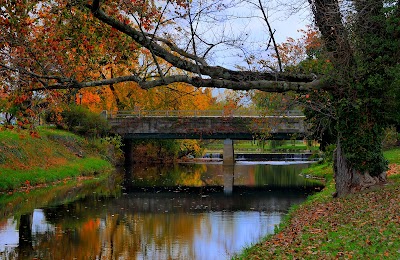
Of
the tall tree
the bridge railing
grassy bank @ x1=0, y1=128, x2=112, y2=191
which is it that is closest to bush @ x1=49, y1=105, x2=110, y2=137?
grassy bank @ x1=0, y1=128, x2=112, y2=191

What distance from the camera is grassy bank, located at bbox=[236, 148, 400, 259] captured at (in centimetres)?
1109

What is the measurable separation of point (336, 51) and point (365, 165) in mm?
4128

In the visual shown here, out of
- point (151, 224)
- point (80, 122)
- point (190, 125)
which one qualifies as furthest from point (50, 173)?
point (190, 125)

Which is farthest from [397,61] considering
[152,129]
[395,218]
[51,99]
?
[152,129]

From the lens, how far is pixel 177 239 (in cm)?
1744

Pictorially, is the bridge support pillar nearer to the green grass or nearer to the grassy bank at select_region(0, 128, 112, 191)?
the grassy bank at select_region(0, 128, 112, 191)

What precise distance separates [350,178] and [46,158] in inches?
867

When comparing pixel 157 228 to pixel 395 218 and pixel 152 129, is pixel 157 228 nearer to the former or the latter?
pixel 395 218

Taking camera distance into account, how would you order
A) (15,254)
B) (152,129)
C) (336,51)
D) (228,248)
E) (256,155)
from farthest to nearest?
(256,155), (152,129), (336,51), (228,248), (15,254)

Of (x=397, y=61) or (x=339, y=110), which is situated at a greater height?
(x=397, y=61)

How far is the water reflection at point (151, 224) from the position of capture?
15820mm

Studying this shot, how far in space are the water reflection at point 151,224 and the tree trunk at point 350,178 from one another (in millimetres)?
2777

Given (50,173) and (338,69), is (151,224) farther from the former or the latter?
(50,173)

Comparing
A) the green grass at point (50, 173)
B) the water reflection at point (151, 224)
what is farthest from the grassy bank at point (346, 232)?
the green grass at point (50, 173)
